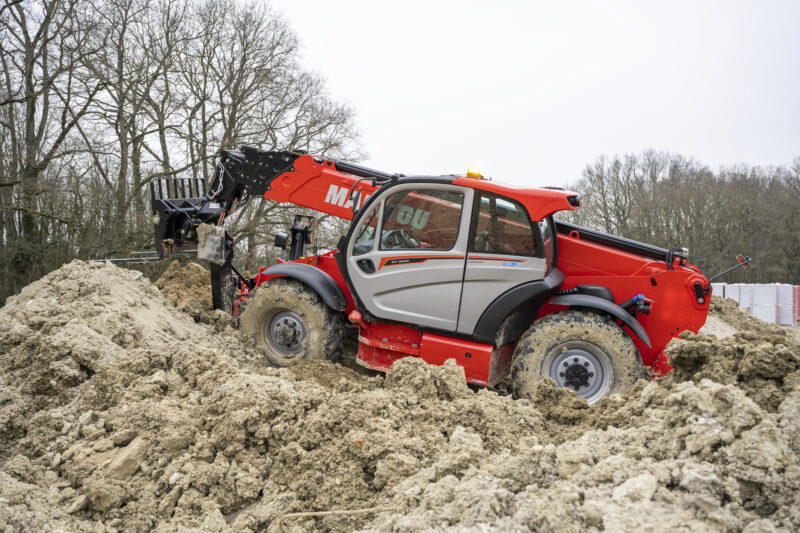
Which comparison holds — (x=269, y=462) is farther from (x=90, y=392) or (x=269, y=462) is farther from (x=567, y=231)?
(x=567, y=231)

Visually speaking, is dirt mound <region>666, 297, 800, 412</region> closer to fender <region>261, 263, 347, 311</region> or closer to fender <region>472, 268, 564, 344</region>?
fender <region>472, 268, 564, 344</region>

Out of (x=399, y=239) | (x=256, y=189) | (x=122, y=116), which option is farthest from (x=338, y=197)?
(x=122, y=116)

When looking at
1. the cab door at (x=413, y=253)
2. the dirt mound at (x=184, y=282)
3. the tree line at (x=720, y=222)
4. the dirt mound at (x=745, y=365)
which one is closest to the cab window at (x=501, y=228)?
the cab door at (x=413, y=253)

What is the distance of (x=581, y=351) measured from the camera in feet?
17.5

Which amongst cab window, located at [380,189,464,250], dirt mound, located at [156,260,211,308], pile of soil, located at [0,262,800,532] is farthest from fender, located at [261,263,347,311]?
dirt mound, located at [156,260,211,308]

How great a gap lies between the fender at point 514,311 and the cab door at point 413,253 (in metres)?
0.32

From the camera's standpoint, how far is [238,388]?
445cm

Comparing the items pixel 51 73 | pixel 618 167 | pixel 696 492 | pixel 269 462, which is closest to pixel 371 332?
pixel 269 462

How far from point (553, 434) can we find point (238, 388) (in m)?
2.22

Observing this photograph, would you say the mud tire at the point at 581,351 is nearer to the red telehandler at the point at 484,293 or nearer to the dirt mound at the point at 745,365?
the red telehandler at the point at 484,293

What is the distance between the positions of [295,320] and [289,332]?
14 centimetres

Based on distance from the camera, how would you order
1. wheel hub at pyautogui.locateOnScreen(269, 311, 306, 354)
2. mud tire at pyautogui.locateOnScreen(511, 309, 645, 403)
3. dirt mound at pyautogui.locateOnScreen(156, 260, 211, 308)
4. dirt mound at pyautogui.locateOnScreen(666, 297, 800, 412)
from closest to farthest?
dirt mound at pyautogui.locateOnScreen(666, 297, 800, 412) < mud tire at pyautogui.locateOnScreen(511, 309, 645, 403) < wheel hub at pyautogui.locateOnScreen(269, 311, 306, 354) < dirt mound at pyautogui.locateOnScreen(156, 260, 211, 308)

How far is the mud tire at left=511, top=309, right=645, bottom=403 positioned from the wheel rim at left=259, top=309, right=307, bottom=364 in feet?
7.78

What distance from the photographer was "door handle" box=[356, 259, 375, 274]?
241 inches
